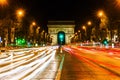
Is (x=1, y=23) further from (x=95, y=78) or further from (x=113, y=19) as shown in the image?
(x=95, y=78)

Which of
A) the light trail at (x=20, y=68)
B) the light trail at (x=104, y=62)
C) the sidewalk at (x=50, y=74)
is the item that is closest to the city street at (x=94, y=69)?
the light trail at (x=104, y=62)

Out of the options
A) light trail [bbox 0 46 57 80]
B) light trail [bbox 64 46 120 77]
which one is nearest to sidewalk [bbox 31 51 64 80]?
light trail [bbox 0 46 57 80]

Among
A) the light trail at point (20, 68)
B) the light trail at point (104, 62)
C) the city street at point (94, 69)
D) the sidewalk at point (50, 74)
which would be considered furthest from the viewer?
the light trail at point (104, 62)

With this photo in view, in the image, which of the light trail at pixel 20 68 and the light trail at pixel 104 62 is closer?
the light trail at pixel 20 68

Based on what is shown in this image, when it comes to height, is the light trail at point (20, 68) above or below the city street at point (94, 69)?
above

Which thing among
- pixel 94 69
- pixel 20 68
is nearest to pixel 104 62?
pixel 94 69

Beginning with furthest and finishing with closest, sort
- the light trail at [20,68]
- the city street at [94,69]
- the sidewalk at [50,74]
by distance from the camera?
the city street at [94,69]
the sidewalk at [50,74]
the light trail at [20,68]

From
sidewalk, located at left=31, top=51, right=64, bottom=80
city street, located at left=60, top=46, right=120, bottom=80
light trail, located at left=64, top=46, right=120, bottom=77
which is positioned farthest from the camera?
light trail, located at left=64, top=46, right=120, bottom=77

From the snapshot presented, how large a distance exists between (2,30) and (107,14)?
86.6 feet

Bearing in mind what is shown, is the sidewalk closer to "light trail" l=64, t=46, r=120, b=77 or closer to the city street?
the city street

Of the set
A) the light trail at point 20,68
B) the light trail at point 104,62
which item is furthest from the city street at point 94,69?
the light trail at point 20,68

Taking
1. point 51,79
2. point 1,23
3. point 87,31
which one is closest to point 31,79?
point 51,79

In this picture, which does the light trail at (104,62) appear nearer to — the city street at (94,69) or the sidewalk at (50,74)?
the city street at (94,69)

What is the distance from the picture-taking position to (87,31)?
154875mm
